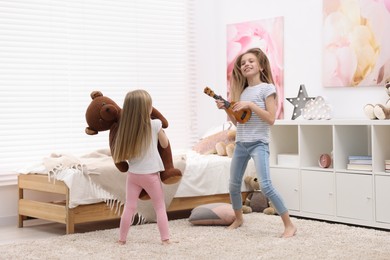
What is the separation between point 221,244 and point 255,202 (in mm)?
1576

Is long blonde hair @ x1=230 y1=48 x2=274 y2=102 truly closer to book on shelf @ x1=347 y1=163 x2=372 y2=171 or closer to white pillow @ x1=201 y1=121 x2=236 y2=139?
book on shelf @ x1=347 y1=163 x2=372 y2=171

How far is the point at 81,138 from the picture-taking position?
16.1ft

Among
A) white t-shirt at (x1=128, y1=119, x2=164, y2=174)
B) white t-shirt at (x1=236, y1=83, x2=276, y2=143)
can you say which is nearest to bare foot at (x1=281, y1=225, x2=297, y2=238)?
white t-shirt at (x1=236, y1=83, x2=276, y2=143)

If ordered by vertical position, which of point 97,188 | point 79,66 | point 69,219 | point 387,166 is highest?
point 79,66

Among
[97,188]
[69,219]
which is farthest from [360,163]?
[69,219]

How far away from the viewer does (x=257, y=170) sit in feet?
12.1

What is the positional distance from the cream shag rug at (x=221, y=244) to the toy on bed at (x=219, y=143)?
92 centimetres

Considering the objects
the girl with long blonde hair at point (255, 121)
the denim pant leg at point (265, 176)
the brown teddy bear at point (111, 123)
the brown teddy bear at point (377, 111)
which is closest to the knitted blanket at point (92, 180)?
the brown teddy bear at point (111, 123)

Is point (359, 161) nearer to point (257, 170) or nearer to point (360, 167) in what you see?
point (360, 167)

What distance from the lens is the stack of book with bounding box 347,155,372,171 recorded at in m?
4.01

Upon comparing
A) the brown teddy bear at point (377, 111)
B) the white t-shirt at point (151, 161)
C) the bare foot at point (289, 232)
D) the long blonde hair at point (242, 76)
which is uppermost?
the long blonde hair at point (242, 76)

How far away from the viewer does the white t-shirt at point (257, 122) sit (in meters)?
3.69

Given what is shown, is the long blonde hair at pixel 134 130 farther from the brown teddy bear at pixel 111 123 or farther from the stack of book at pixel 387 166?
the stack of book at pixel 387 166

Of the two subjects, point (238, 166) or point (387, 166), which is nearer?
point (238, 166)
